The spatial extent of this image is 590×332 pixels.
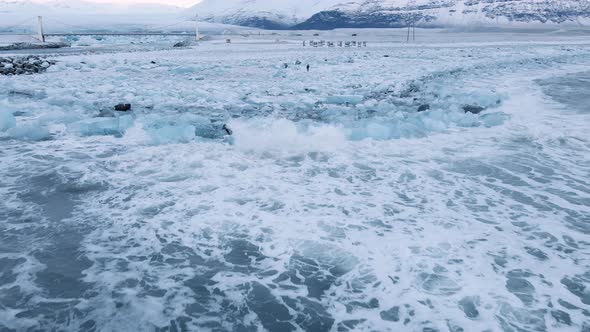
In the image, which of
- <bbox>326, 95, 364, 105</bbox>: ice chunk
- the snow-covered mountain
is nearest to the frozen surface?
<bbox>326, 95, 364, 105</bbox>: ice chunk

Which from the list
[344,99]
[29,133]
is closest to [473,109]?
[344,99]

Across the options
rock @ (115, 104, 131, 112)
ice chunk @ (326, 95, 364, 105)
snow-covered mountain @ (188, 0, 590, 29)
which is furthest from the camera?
snow-covered mountain @ (188, 0, 590, 29)

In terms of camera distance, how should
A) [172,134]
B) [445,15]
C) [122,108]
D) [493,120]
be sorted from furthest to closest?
1. [445,15]
2. [122,108]
3. [493,120]
4. [172,134]

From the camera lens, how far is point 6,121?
7320mm

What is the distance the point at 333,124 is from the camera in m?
7.41

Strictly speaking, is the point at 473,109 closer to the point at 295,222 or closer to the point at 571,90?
the point at 571,90

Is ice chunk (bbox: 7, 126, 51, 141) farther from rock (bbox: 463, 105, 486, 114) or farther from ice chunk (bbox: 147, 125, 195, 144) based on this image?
rock (bbox: 463, 105, 486, 114)

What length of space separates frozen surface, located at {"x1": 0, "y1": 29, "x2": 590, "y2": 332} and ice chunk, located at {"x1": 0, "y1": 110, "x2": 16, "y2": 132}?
3 centimetres

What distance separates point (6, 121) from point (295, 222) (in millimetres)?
6188

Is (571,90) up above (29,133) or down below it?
below

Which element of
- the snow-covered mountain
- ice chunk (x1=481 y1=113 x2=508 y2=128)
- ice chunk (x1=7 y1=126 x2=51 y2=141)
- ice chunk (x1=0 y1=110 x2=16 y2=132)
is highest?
the snow-covered mountain

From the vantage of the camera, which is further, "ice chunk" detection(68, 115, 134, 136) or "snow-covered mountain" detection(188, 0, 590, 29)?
"snow-covered mountain" detection(188, 0, 590, 29)

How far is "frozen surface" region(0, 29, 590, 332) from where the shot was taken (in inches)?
110

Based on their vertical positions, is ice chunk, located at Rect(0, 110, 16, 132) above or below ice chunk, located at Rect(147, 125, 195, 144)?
above
